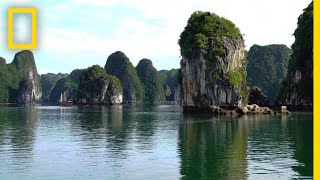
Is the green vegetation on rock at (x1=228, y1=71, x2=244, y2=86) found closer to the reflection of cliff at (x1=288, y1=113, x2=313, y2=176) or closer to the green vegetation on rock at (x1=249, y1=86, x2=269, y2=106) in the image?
the green vegetation on rock at (x1=249, y1=86, x2=269, y2=106)

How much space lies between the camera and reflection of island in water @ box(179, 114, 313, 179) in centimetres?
2578

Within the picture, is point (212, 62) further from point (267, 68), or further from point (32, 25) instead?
point (267, 68)

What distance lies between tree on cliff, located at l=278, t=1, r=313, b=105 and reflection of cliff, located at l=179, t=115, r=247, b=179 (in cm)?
6661

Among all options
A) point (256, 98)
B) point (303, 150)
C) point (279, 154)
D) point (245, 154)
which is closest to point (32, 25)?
point (245, 154)

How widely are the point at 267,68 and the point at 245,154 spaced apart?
530 feet

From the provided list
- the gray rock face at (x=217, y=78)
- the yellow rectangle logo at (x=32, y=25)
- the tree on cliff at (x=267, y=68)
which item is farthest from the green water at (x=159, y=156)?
the tree on cliff at (x=267, y=68)

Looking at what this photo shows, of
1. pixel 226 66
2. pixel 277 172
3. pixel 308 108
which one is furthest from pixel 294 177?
pixel 308 108

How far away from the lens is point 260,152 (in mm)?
34344

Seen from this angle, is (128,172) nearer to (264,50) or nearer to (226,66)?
(226,66)

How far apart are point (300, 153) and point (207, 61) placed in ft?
221

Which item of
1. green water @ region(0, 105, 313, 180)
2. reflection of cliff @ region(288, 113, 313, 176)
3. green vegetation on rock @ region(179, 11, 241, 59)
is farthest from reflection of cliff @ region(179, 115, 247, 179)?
green vegetation on rock @ region(179, 11, 241, 59)

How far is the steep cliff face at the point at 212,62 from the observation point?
3866 inches

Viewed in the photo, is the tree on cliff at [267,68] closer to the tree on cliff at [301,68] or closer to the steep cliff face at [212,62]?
the tree on cliff at [301,68]

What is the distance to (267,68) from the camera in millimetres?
189750
